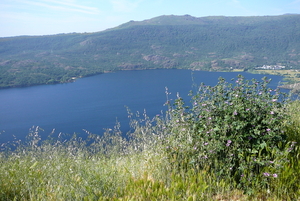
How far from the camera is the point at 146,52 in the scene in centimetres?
16012

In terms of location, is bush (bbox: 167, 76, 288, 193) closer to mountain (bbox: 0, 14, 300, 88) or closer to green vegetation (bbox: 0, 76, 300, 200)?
green vegetation (bbox: 0, 76, 300, 200)

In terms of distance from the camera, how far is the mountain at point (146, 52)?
108562 mm

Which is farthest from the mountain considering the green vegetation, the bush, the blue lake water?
the bush

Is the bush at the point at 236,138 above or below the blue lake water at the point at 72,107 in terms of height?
above

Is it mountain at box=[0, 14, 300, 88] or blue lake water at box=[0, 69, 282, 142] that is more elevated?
mountain at box=[0, 14, 300, 88]

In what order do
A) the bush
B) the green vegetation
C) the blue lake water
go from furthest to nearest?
the blue lake water → the bush → the green vegetation

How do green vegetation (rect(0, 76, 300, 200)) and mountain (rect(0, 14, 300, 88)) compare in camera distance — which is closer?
green vegetation (rect(0, 76, 300, 200))

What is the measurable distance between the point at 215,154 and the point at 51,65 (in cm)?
12927

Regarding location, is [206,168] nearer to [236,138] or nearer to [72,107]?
[236,138]

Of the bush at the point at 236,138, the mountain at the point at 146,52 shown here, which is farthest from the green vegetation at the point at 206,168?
the mountain at the point at 146,52

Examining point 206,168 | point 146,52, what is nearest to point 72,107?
point 206,168

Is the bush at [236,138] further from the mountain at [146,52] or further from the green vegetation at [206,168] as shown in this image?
the mountain at [146,52]

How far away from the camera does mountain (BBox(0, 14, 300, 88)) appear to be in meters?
109

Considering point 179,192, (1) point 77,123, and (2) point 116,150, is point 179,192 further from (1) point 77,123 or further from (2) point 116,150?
(1) point 77,123
